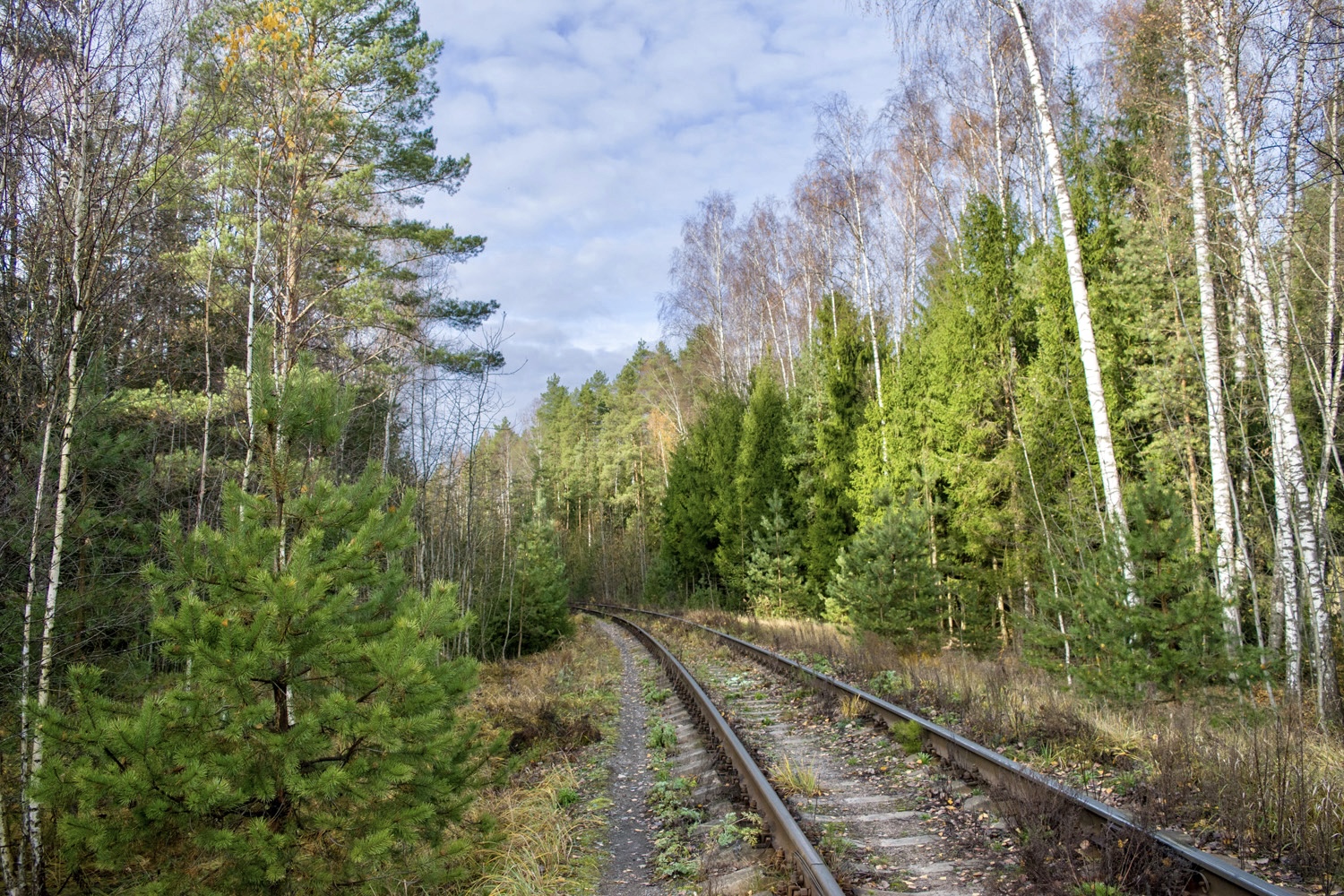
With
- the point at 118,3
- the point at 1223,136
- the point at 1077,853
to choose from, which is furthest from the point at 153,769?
the point at 1223,136

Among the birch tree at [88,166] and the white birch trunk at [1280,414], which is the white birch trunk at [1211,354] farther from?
the birch tree at [88,166]

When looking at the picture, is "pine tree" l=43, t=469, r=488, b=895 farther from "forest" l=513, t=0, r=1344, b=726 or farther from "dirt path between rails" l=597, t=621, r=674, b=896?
"forest" l=513, t=0, r=1344, b=726

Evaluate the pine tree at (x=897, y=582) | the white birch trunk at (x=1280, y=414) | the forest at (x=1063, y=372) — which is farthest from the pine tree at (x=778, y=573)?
the white birch trunk at (x=1280, y=414)

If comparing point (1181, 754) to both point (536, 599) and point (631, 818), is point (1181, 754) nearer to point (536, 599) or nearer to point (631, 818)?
point (631, 818)

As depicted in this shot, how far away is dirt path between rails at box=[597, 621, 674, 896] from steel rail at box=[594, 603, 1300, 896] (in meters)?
2.23

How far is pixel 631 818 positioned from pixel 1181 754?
378 cm

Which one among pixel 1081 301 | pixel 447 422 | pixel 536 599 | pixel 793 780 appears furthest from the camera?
pixel 536 599

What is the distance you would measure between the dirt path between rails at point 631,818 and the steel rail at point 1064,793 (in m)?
2.23

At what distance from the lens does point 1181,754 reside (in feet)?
15.6

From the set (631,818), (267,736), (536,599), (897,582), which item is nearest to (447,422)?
(536,599)

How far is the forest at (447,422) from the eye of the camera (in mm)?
3828

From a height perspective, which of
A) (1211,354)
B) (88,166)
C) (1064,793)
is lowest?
(1064,793)

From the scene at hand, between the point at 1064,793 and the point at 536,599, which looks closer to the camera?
the point at 1064,793

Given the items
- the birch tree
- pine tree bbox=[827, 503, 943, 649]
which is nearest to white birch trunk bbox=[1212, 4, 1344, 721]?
pine tree bbox=[827, 503, 943, 649]
